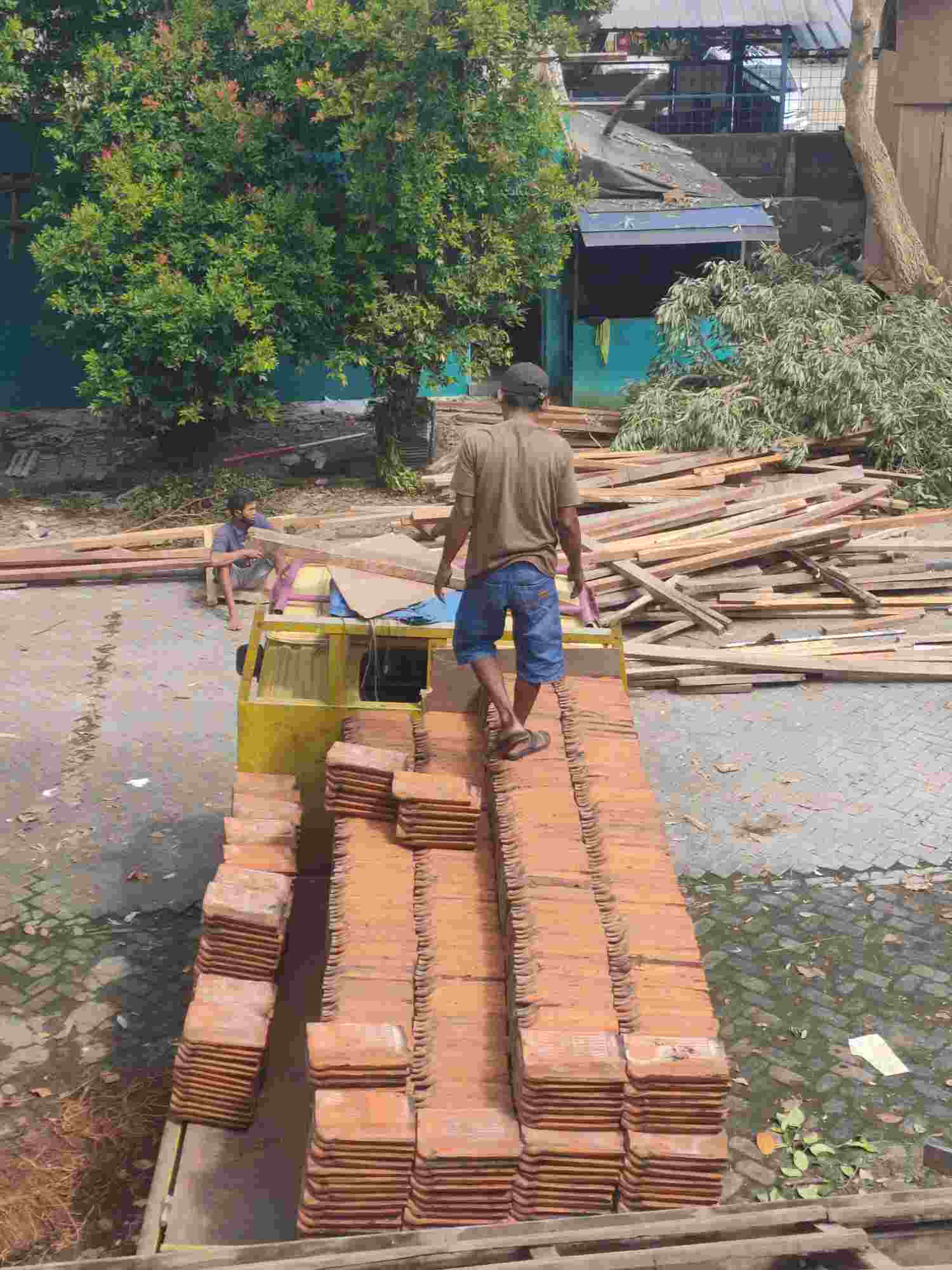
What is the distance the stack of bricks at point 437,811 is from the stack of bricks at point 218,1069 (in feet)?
3.63

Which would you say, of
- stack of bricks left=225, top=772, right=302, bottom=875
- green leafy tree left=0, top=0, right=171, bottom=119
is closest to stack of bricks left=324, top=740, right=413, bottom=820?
stack of bricks left=225, top=772, right=302, bottom=875

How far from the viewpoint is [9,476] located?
691 inches

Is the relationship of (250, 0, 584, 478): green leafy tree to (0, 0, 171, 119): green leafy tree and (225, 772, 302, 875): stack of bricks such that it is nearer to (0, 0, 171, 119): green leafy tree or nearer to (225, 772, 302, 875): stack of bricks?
(0, 0, 171, 119): green leafy tree

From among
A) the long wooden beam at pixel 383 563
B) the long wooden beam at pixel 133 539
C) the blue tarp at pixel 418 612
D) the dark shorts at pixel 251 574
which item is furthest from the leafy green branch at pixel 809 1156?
the long wooden beam at pixel 133 539

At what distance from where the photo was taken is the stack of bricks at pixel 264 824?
6523 mm

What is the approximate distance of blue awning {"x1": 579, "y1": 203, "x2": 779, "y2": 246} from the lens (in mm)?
18312

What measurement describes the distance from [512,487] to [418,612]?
113 cm

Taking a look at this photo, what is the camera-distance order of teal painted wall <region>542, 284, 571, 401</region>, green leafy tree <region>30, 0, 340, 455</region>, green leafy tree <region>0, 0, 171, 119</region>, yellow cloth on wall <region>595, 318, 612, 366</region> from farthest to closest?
teal painted wall <region>542, 284, 571, 401</region>
yellow cloth on wall <region>595, 318, 612, 366</region>
green leafy tree <region>0, 0, 171, 119</region>
green leafy tree <region>30, 0, 340, 455</region>

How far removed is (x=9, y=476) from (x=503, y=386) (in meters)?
12.7

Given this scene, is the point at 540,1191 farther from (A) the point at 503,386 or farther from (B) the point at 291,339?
(B) the point at 291,339

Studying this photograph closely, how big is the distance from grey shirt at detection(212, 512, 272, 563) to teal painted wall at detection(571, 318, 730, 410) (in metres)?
7.83

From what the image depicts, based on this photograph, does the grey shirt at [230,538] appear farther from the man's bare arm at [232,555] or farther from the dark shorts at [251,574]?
the dark shorts at [251,574]

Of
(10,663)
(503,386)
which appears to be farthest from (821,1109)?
(10,663)

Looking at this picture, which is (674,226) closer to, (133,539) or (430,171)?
(430,171)
